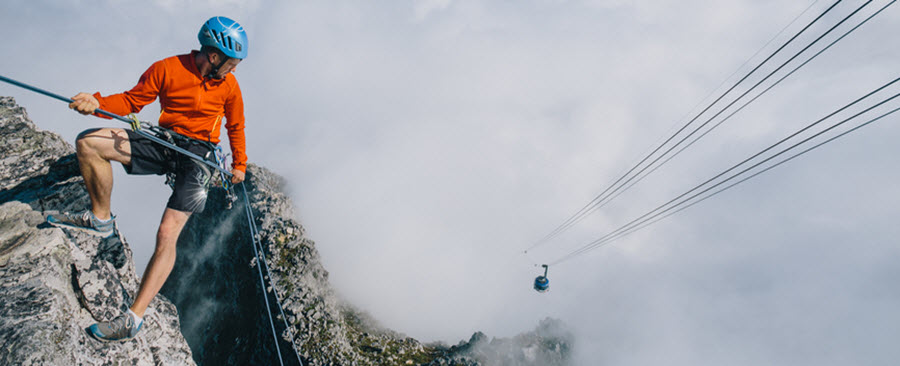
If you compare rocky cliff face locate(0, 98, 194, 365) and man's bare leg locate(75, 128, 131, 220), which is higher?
man's bare leg locate(75, 128, 131, 220)

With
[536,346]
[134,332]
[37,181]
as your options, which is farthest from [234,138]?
[536,346]

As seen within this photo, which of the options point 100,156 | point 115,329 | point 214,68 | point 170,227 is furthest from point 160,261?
point 214,68

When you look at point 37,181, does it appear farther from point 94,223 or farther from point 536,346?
point 536,346

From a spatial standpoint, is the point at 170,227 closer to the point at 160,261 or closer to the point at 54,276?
the point at 160,261

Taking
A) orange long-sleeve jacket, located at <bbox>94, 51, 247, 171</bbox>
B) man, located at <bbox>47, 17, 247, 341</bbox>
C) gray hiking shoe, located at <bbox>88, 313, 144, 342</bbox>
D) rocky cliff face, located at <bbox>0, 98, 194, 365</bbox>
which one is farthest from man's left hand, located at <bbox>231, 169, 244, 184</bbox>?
rocky cliff face, located at <bbox>0, 98, 194, 365</bbox>

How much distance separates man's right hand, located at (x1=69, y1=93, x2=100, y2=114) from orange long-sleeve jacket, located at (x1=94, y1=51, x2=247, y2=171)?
0.27 metres

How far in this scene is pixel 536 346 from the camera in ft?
362

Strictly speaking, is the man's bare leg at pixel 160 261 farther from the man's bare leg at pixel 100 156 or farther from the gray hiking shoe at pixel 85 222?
the gray hiking shoe at pixel 85 222

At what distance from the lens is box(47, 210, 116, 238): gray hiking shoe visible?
8.28 meters

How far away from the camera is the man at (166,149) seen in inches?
294

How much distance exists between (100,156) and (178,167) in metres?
1.28

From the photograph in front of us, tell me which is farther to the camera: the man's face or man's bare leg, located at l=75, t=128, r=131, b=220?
the man's face

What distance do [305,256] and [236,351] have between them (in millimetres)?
12816

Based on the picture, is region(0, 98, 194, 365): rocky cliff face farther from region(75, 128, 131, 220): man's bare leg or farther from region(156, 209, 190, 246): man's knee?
region(156, 209, 190, 246): man's knee
